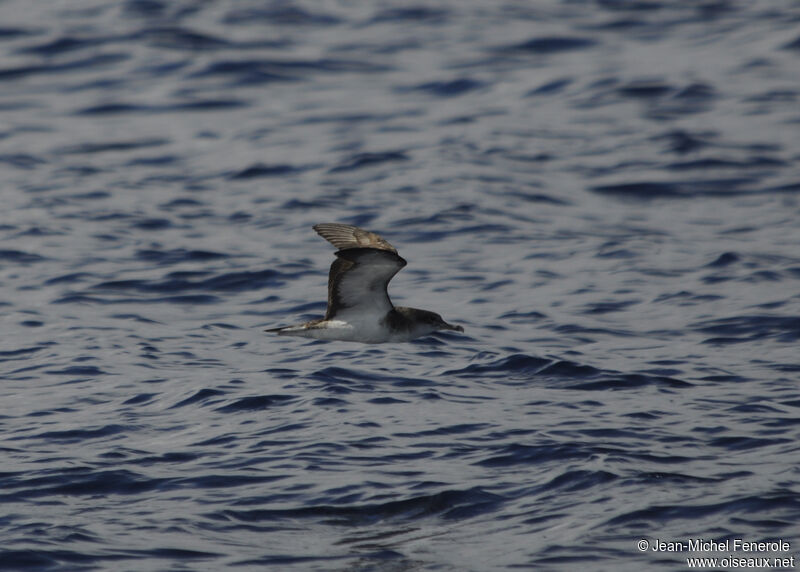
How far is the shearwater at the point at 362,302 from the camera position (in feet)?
32.3

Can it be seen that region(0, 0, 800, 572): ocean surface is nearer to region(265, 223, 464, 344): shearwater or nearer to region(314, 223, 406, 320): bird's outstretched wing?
region(265, 223, 464, 344): shearwater

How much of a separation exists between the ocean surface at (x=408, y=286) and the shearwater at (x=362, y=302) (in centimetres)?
86

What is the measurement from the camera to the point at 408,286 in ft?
48.5

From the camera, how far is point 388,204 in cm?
1772

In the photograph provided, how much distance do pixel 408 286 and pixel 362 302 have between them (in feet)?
14.0

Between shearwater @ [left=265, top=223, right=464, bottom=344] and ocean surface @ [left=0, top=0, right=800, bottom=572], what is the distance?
2.82 ft

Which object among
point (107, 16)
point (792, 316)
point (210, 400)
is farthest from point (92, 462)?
point (107, 16)

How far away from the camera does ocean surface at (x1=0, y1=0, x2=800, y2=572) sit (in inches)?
371

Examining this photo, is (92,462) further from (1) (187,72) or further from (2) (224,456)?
(1) (187,72)

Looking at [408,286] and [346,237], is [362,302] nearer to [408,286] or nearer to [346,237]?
[346,237]

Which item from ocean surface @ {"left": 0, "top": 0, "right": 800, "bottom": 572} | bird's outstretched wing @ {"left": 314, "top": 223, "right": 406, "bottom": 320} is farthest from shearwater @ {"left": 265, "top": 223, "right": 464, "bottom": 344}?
ocean surface @ {"left": 0, "top": 0, "right": 800, "bottom": 572}

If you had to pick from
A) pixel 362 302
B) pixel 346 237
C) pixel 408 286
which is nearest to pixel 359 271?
pixel 346 237

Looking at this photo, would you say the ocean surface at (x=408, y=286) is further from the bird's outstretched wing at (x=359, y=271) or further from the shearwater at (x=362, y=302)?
the bird's outstretched wing at (x=359, y=271)

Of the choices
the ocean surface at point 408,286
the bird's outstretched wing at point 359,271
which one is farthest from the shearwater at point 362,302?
the ocean surface at point 408,286
